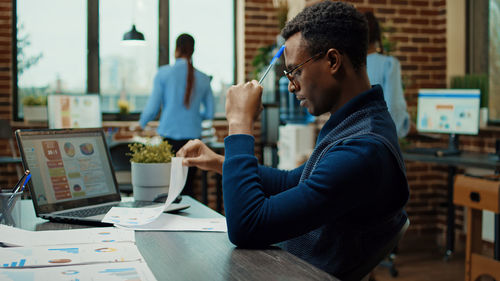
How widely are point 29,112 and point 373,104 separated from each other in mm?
3946

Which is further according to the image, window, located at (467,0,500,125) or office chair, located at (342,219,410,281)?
window, located at (467,0,500,125)

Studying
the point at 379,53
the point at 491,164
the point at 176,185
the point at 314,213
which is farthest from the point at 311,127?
the point at 314,213

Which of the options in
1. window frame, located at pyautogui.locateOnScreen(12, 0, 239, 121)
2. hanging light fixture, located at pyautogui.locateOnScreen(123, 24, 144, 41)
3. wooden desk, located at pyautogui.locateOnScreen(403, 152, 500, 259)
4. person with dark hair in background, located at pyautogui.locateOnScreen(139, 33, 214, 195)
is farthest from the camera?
window frame, located at pyautogui.locateOnScreen(12, 0, 239, 121)

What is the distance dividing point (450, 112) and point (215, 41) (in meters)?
2.38

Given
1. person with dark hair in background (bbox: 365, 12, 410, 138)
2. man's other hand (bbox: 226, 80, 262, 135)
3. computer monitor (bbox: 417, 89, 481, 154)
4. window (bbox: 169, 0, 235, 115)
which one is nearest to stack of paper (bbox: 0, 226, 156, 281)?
man's other hand (bbox: 226, 80, 262, 135)

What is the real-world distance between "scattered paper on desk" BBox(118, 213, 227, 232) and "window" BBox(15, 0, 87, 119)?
376cm

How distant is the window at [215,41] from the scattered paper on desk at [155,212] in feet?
12.3

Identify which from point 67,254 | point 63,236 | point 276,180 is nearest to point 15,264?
point 67,254

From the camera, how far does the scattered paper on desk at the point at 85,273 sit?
89cm

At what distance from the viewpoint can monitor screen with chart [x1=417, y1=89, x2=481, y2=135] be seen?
3.76 meters

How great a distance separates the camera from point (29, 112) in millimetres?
4496

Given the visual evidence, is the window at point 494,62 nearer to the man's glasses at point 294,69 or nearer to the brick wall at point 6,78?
the man's glasses at point 294,69

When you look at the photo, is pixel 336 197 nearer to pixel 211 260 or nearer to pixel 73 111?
pixel 211 260

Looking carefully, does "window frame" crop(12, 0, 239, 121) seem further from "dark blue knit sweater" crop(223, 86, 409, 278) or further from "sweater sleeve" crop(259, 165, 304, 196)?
"dark blue knit sweater" crop(223, 86, 409, 278)
